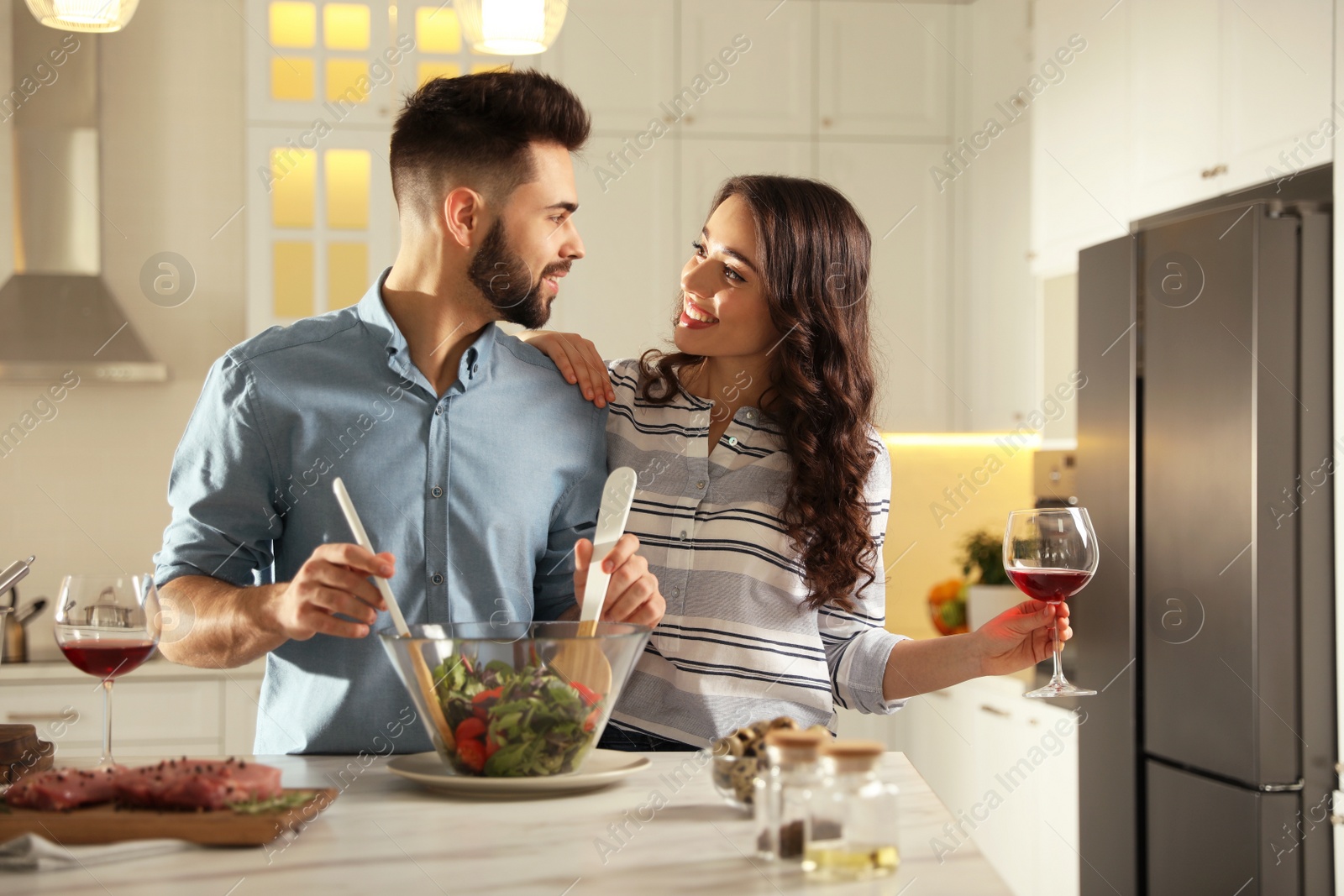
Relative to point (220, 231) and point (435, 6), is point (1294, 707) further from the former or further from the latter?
point (220, 231)

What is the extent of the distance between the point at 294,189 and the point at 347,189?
0.14 m

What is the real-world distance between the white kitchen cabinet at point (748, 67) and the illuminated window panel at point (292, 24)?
1.03m

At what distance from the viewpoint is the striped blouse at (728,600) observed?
4.75ft

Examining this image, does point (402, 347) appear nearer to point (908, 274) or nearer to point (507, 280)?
point (507, 280)

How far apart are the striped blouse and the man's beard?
20cm

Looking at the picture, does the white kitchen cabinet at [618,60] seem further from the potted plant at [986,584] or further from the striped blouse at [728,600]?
the striped blouse at [728,600]

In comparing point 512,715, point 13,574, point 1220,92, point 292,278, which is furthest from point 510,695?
point 292,278

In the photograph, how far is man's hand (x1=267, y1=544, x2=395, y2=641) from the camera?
1.02 meters

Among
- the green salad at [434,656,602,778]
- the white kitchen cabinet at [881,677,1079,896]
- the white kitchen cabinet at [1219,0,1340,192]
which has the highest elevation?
the white kitchen cabinet at [1219,0,1340,192]

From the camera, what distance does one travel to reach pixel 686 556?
59.0 inches

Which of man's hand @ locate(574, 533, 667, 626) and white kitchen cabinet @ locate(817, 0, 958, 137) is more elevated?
white kitchen cabinet @ locate(817, 0, 958, 137)

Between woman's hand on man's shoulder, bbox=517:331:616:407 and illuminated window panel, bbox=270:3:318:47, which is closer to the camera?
woman's hand on man's shoulder, bbox=517:331:616:407

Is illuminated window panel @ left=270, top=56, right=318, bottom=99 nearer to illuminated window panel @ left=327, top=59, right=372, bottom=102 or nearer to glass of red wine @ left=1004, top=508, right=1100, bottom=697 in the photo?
illuminated window panel @ left=327, top=59, right=372, bottom=102

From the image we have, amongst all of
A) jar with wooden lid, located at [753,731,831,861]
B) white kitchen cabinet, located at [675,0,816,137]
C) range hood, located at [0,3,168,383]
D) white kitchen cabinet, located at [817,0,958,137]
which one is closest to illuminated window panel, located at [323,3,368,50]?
range hood, located at [0,3,168,383]
